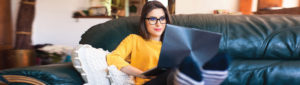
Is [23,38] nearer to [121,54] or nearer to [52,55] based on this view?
[52,55]

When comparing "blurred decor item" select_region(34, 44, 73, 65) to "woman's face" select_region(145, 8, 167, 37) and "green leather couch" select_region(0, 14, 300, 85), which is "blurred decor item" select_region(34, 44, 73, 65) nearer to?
"green leather couch" select_region(0, 14, 300, 85)

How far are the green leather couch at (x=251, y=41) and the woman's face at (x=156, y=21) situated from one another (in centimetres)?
26

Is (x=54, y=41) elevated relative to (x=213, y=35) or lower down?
lower down

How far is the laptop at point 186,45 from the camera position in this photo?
0.72 metres

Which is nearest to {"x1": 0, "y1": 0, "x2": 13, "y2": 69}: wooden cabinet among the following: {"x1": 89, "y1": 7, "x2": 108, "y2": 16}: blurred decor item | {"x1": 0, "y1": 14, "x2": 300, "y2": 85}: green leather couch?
{"x1": 89, "y1": 7, "x2": 108, "y2": 16}: blurred decor item

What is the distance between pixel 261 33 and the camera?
1.29 meters

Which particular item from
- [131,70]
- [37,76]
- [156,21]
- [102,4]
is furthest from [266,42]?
[102,4]

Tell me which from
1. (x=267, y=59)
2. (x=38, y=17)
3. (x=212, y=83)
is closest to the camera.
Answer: (x=212, y=83)

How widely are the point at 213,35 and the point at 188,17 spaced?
0.72 m

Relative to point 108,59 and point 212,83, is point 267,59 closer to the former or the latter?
point 212,83

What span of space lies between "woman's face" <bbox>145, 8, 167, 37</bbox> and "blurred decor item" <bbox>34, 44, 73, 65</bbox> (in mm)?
1649

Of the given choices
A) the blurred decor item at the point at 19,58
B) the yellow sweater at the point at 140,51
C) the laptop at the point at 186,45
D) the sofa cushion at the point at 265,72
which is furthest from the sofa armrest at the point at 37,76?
the blurred decor item at the point at 19,58

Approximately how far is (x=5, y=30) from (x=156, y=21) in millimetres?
2054

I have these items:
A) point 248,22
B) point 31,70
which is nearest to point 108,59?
point 31,70
